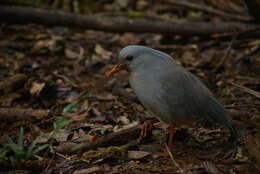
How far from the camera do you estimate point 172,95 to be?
330 centimetres

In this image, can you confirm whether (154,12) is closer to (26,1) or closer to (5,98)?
(26,1)

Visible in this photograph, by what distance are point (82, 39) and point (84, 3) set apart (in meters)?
1.49

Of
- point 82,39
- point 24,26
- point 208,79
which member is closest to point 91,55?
point 82,39

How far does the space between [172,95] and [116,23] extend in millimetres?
3237

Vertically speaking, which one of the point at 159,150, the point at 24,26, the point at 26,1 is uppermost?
the point at 26,1

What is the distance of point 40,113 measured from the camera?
404 cm

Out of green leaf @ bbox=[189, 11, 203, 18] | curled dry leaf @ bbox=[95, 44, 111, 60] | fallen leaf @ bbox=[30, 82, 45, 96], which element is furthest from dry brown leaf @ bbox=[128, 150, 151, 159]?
green leaf @ bbox=[189, 11, 203, 18]

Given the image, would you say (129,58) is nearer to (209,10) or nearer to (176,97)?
(176,97)

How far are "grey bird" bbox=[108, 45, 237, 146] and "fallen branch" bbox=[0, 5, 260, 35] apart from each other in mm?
2662

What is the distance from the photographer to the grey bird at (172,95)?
3299 mm

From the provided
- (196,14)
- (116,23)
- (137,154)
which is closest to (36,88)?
(137,154)

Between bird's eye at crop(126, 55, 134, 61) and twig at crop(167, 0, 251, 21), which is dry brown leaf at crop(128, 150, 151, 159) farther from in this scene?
twig at crop(167, 0, 251, 21)

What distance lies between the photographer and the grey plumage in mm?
3299

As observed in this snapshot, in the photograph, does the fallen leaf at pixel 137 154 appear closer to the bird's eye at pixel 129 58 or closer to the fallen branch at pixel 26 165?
the fallen branch at pixel 26 165
